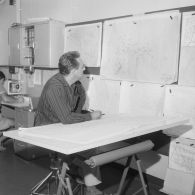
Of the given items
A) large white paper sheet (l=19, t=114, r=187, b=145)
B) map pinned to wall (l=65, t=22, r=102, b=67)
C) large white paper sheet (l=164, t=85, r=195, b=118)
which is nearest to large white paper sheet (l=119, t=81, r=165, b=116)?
large white paper sheet (l=164, t=85, r=195, b=118)

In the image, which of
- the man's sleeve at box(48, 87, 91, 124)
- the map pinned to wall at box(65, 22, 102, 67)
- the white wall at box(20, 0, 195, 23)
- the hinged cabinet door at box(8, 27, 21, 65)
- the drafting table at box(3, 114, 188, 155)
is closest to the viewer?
the drafting table at box(3, 114, 188, 155)

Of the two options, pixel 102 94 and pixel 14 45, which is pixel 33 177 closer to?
pixel 102 94

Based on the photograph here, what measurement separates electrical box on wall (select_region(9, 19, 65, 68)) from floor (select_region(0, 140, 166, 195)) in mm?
1213

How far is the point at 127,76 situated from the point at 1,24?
289 centimetres

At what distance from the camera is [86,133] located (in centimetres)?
163

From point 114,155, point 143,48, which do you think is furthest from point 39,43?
point 114,155

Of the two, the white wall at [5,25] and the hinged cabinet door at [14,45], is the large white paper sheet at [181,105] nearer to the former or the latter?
the hinged cabinet door at [14,45]

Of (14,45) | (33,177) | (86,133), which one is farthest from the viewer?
(14,45)

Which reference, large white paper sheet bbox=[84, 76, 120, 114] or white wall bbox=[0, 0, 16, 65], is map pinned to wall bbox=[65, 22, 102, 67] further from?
white wall bbox=[0, 0, 16, 65]

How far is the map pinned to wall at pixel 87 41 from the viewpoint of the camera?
2941 millimetres

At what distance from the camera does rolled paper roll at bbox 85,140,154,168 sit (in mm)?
1614

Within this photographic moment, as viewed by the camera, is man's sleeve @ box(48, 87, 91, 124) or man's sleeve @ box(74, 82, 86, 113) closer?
man's sleeve @ box(48, 87, 91, 124)

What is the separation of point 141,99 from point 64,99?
88 cm

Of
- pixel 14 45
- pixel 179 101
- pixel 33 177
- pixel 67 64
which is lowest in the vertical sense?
pixel 33 177
